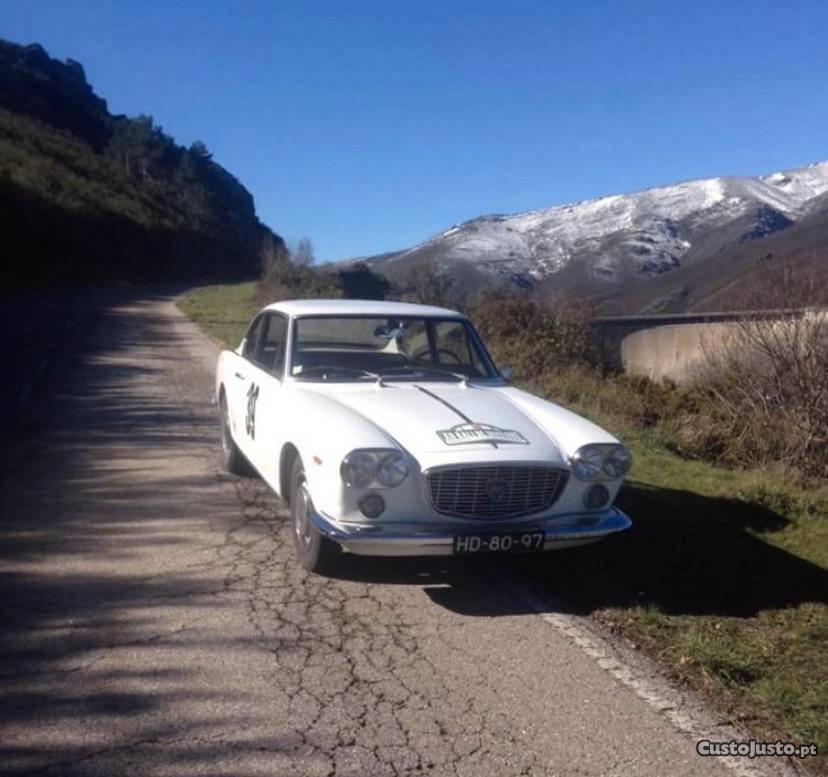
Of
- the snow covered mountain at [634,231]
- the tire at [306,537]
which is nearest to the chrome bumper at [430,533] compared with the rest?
the tire at [306,537]

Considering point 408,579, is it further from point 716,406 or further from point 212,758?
point 716,406

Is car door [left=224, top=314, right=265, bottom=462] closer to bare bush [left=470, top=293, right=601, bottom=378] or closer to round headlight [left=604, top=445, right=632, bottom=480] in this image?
round headlight [left=604, top=445, right=632, bottom=480]

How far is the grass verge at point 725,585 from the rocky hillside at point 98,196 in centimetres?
3227

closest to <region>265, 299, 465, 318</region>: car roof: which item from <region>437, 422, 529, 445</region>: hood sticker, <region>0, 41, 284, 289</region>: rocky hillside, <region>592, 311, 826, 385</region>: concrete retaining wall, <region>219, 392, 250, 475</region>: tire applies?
<region>219, 392, 250, 475</region>: tire

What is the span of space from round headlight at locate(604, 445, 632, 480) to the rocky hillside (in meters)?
33.4

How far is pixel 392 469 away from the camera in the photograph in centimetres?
480

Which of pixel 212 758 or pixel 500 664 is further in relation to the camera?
pixel 500 664

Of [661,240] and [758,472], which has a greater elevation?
[661,240]

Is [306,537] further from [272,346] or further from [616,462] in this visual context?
[272,346]

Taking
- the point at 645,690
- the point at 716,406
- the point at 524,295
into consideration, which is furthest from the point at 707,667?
the point at 524,295

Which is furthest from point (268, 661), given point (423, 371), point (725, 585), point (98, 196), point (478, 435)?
point (98, 196)

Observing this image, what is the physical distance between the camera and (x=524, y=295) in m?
18.5

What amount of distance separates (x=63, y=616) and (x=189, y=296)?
A: 125 ft

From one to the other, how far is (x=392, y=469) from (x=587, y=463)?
1.08 meters
